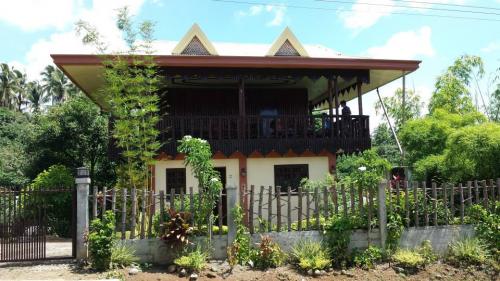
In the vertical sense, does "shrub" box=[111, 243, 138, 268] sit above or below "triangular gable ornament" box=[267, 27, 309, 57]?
below

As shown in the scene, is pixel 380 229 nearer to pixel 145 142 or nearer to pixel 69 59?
pixel 145 142

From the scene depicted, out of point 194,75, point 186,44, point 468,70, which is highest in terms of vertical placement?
point 468,70

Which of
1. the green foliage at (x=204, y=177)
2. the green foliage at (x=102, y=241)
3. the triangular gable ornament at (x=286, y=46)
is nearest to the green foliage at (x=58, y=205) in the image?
the green foliage at (x=102, y=241)

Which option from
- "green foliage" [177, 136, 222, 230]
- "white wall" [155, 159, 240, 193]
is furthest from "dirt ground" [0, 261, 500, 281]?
"white wall" [155, 159, 240, 193]

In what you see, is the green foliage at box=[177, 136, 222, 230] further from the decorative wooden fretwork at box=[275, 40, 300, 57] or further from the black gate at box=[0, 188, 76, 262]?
the decorative wooden fretwork at box=[275, 40, 300, 57]

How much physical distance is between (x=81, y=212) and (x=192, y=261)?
7.89ft

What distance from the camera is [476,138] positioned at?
10750 millimetres

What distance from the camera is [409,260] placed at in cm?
862

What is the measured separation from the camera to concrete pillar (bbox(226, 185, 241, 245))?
8.80 m

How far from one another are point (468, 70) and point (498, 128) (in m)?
17.2

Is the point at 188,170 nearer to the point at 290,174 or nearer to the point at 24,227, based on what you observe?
the point at 290,174

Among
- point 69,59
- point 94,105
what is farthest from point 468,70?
point 69,59

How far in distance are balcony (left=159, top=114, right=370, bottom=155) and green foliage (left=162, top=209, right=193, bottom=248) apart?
162 inches

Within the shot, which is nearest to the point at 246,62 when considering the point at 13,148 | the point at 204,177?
the point at 204,177
